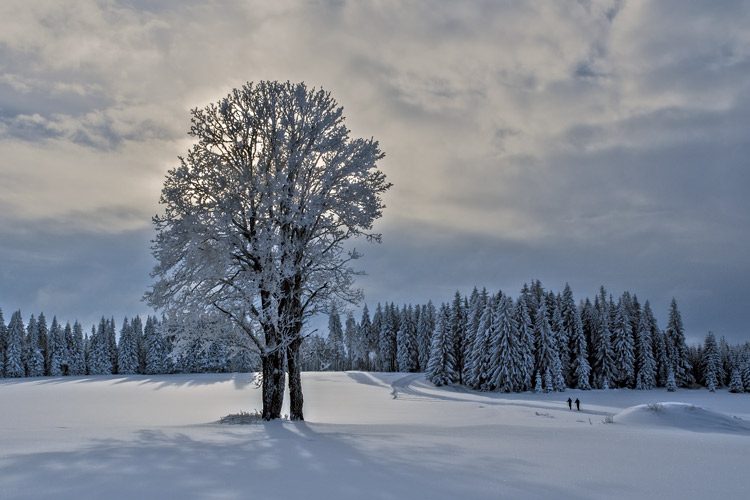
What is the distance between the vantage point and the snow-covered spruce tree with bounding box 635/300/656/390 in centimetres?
7775

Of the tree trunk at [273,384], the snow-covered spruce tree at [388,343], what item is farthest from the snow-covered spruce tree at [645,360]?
the tree trunk at [273,384]

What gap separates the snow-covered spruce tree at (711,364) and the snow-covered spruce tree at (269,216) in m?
92.2

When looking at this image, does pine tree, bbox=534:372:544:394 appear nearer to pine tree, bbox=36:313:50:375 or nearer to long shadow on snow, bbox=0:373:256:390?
long shadow on snow, bbox=0:373:256:390

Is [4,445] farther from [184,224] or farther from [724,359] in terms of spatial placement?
[724,359]

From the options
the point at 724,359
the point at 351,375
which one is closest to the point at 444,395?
the point at 351,375

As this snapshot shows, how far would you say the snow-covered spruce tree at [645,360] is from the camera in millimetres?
77750

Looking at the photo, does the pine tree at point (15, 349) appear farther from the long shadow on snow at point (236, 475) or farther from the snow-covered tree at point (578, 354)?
the long shadow on snow at point (236, 475)

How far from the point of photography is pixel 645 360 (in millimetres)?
78125

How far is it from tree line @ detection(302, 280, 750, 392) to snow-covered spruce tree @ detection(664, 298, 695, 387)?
0.16 meters

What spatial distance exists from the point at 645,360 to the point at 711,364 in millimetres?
16711

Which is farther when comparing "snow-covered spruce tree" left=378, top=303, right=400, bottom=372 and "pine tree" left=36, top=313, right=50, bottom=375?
"snow-covered spruce tree" left=378, top=303, right=400, bottom=372

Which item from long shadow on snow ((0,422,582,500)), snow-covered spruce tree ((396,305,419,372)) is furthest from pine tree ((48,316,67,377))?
long shadow on snow ((0,422,582,500))

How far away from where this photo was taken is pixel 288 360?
16234 mm

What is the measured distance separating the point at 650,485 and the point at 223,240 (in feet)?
41.9
